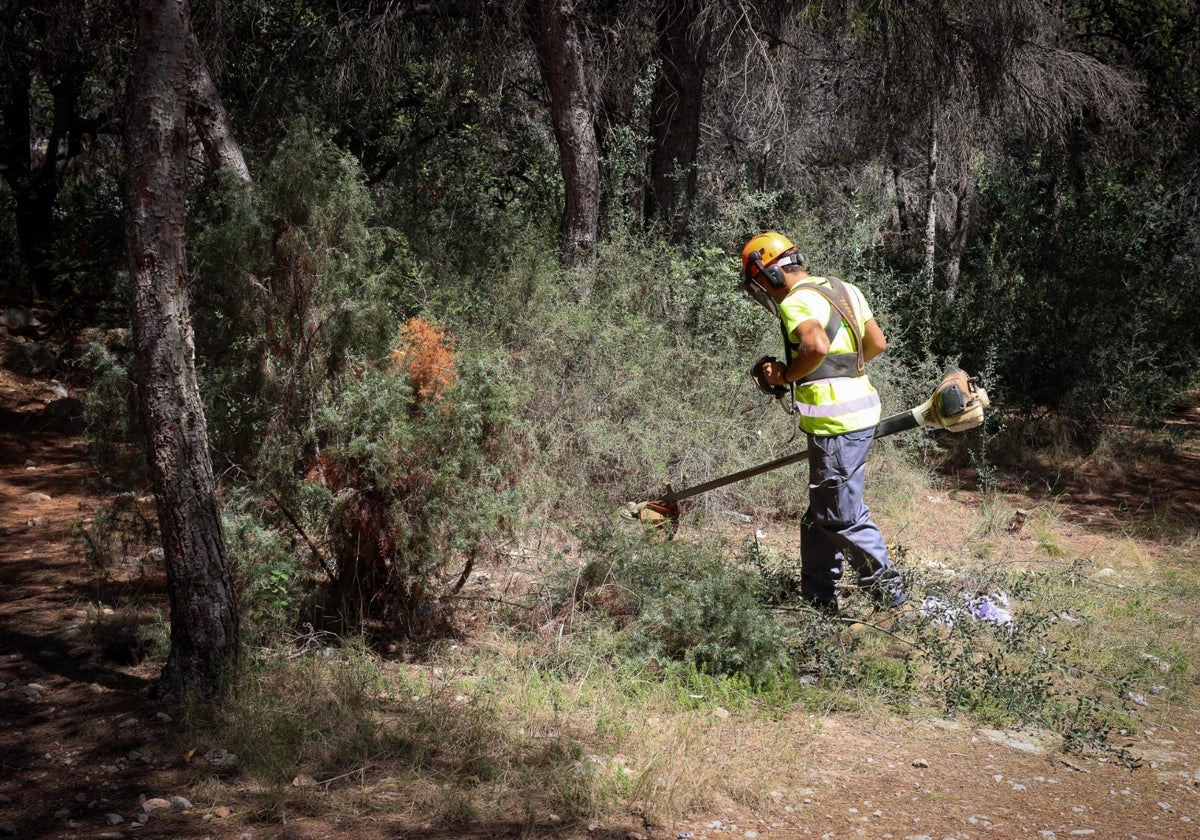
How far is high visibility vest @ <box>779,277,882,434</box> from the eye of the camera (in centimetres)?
533

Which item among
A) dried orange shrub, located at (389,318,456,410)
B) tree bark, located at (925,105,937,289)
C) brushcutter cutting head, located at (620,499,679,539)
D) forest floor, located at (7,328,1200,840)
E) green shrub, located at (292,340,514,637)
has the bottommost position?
forest floor, located at (7,328,1200,840)

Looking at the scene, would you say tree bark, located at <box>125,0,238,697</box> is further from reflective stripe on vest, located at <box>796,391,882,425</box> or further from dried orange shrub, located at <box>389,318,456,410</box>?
reflective stripe on vest, located at <box>796,391,882,425</box>

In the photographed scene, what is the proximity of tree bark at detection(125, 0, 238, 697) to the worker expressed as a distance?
289 centimetres

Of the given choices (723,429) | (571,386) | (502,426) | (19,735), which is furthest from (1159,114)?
(19,735)

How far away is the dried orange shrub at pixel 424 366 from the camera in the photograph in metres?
5.05

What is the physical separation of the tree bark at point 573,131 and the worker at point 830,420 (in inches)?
147

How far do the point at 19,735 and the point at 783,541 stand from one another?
473cm

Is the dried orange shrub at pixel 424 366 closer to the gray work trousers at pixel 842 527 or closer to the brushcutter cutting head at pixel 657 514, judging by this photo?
the brushcutter cutting head at pixel 657 514

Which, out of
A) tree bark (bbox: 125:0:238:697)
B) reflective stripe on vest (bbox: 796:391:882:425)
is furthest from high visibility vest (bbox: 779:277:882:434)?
tree bark (bbox: 125:0:238:697)

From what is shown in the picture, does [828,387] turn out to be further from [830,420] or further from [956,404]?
Answer: [956,404]

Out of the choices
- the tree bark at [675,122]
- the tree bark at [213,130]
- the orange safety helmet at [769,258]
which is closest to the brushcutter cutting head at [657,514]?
the orange safety helmet at [769,258]

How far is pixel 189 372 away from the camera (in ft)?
13.8

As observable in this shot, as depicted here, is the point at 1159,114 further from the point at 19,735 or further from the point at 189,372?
the point at 19,735

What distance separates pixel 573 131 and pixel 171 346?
18.2 feet
